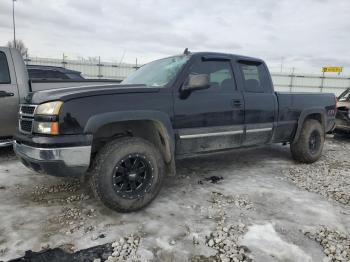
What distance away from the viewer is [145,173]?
3490 mm

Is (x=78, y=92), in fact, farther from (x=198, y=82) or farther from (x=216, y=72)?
(x=216, y=72)

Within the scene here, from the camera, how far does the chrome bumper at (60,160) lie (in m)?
3.00

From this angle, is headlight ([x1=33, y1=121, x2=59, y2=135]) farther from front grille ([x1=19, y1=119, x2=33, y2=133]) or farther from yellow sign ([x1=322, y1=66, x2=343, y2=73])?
yellow sign ([x1=322, y1=66, x2=343, y2=73])

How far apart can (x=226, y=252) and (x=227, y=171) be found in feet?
8.09

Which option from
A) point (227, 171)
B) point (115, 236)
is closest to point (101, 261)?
point (115, 236)

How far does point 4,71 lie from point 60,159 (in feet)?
10.0

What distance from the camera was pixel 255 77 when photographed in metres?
4.90

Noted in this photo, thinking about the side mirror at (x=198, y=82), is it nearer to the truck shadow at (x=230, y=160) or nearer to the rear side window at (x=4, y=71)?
the truck shadow at (x=230, y=160)

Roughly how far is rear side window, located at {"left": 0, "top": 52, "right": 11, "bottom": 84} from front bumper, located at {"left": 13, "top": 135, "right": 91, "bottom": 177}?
2548 millimetres

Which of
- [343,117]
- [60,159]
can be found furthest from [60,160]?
[343,117]

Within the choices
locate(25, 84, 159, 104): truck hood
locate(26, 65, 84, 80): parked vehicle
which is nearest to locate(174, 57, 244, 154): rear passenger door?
locate(25, 84, 159, 104): truck hood

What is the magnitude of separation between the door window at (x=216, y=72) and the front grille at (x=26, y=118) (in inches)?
76.1

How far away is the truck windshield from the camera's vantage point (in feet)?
13.1

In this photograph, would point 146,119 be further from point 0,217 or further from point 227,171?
point 227,171
